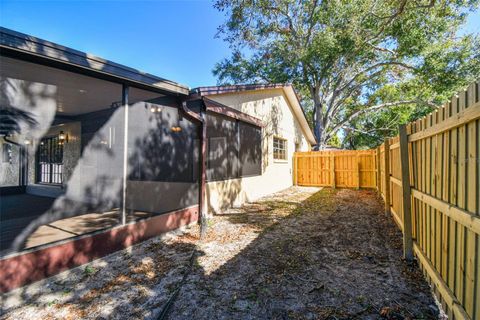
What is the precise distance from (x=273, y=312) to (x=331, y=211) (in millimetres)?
4968

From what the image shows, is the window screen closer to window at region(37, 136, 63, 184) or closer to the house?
the house

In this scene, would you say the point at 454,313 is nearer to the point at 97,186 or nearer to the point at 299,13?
the point at 97,186

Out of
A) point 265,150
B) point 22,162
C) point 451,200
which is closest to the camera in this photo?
point 451,200

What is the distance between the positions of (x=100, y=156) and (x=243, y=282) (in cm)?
372

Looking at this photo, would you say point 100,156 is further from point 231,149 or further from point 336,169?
point 336,169

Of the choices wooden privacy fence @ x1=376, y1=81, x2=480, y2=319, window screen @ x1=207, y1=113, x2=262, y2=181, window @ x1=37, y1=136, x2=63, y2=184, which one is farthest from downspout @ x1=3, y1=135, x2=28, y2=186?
wooden privacy fence @ x1=376, y1=81, x2=480, y2=319

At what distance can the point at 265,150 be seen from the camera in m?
9.25

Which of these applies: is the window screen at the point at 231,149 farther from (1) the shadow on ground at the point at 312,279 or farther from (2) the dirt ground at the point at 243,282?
(2) the dirt ground at the point at 243,282

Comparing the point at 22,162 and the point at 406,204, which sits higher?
the point at 22,162

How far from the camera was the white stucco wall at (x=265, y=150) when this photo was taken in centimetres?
654

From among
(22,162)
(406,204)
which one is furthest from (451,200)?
(22,162)

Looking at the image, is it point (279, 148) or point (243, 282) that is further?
point (279, 148)

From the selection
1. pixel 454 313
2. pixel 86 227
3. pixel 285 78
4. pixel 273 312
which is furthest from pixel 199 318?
pixel 285 78

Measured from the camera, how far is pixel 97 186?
449 cm
